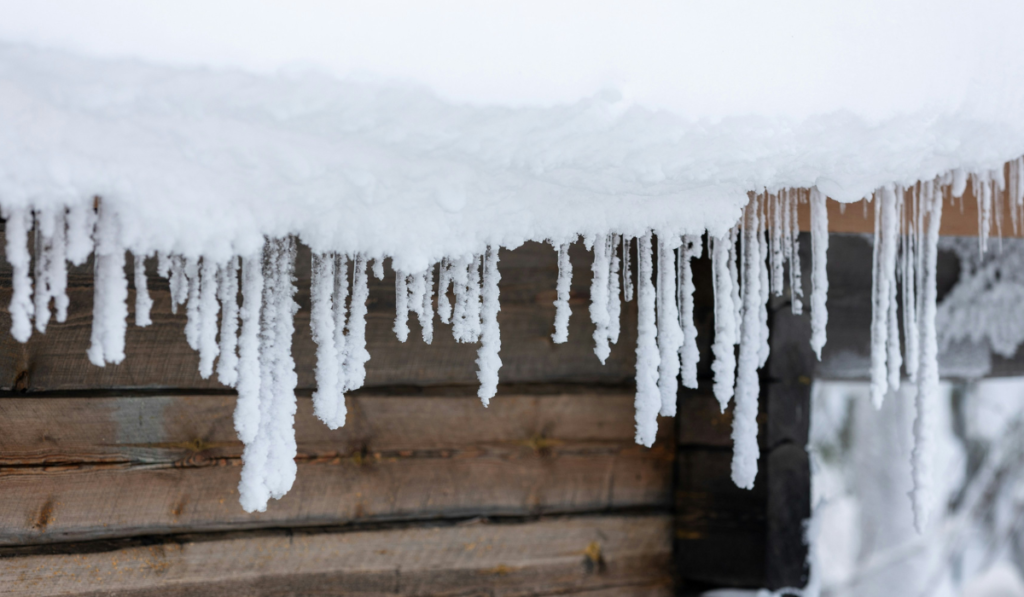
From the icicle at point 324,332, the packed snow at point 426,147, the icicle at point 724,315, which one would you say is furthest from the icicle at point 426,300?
the icicle at point 724,315

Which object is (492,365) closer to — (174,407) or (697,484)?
(174,407)

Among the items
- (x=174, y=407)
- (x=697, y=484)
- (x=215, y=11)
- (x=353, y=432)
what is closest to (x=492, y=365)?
(x=215, y=11)

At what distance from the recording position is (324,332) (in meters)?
0.87

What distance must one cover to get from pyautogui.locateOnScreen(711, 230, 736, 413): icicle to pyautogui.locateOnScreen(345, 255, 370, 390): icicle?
1.92 ft

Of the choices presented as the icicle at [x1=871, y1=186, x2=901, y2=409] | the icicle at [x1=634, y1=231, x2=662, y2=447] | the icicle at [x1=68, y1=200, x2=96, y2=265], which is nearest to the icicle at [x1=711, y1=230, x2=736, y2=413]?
the icicle at [x1=634, y1=231, x2=662, y2=447]

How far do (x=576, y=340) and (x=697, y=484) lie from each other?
0.52 meters

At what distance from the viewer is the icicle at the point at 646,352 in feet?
3.27

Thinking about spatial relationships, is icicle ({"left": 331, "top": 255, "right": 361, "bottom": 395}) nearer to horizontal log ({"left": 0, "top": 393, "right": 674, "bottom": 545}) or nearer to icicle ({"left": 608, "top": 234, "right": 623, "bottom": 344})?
icicle ({"left": 608, "top": 234, "right": 623, "bottom": 344})

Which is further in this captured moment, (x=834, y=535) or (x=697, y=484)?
(x=834, y=535)

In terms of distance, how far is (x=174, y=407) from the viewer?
4.26ft

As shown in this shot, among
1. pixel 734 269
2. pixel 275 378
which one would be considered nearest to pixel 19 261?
pixel 275 378

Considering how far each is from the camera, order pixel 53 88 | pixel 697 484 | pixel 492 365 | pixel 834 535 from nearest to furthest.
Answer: pixel 53 88 < pixel 492 365 < pixel 697 484 < pixel 834 535

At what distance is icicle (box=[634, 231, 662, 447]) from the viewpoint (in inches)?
39.2

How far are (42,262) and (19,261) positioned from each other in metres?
0.04
